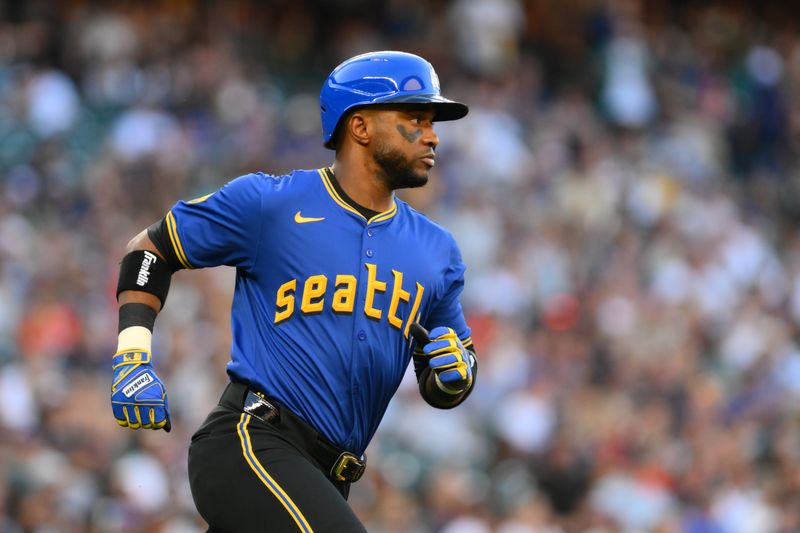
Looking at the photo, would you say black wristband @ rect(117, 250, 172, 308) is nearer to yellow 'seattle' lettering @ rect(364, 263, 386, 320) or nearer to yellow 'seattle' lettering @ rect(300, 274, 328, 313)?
yellow 'seattle' lettering @ rect(300, 274, 328, 313)

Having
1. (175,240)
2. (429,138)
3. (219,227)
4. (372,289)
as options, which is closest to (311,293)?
(372,289)

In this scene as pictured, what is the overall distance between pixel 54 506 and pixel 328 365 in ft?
13.8

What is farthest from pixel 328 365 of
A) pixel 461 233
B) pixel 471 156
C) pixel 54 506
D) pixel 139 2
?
pixel 139 2

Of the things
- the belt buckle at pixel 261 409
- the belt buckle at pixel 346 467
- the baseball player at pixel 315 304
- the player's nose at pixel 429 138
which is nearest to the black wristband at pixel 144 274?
the baseball player at pixel 315 304

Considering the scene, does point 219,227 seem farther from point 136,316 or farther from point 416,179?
point 416,179

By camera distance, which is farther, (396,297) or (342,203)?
(342,203)

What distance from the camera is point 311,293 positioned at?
15.5 feet

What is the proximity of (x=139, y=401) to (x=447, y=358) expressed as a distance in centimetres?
103

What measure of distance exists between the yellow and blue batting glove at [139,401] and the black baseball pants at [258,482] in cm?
22

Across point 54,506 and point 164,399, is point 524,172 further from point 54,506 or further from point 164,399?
point 164,399

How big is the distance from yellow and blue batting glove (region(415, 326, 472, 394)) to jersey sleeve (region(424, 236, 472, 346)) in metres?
0.39

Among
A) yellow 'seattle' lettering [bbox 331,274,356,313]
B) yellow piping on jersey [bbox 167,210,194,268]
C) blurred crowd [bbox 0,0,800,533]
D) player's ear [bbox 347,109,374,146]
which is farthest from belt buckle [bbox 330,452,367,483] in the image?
blurred crowd [bbox 0,0,800,533]

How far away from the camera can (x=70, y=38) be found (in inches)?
501

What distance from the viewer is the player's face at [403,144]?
4.95m
